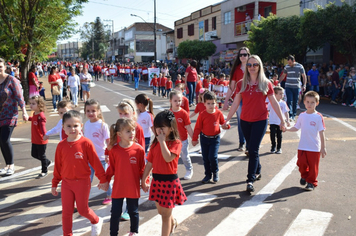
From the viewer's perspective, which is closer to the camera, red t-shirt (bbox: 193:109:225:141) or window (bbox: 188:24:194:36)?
red t-shirt (bbox: 193:109:225:141)

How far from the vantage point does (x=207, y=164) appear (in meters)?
5.84

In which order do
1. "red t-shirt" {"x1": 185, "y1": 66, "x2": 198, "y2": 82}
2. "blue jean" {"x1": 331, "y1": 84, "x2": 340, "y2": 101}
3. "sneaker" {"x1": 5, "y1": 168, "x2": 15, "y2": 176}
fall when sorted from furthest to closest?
1. "blue jean" {"x1": 331, "y1": 84, "x2": 340, "y2": 101}
2. "red t-shirt" {"x1": 185, "y1": 66, "x2": 198, "y2": 82}
3. "sneaker" {"x1": 5, "y1": 168, "x2": 15, "y2": 176}

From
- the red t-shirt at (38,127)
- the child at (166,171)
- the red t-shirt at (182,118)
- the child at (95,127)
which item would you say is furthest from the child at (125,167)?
the red t-shirt at (38,127)

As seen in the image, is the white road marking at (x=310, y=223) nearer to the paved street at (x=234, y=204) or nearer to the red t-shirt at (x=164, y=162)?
the paved street at (x=234, y=204)

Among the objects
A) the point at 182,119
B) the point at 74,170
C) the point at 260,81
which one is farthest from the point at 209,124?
the point at 74,170

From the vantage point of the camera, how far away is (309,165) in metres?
5.45

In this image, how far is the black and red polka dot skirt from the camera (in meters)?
3.64

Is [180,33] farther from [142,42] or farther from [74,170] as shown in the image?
[74,170]

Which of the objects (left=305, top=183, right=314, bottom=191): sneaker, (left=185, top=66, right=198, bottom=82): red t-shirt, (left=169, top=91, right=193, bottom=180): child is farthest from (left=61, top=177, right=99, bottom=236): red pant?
(left=185, top=66, right=198, bottom=82): red t-shirt

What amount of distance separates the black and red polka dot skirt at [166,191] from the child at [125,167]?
0.20 metres

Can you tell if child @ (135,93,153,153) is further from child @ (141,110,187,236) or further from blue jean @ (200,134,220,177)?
child @ (141,110,187,236)

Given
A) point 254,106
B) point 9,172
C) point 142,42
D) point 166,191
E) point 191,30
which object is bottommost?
point 9,172

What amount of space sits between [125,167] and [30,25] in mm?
15450

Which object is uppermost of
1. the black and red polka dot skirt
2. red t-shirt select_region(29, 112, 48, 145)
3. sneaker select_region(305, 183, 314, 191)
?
red t-shirt select_region(29, 112, 48, 145)
